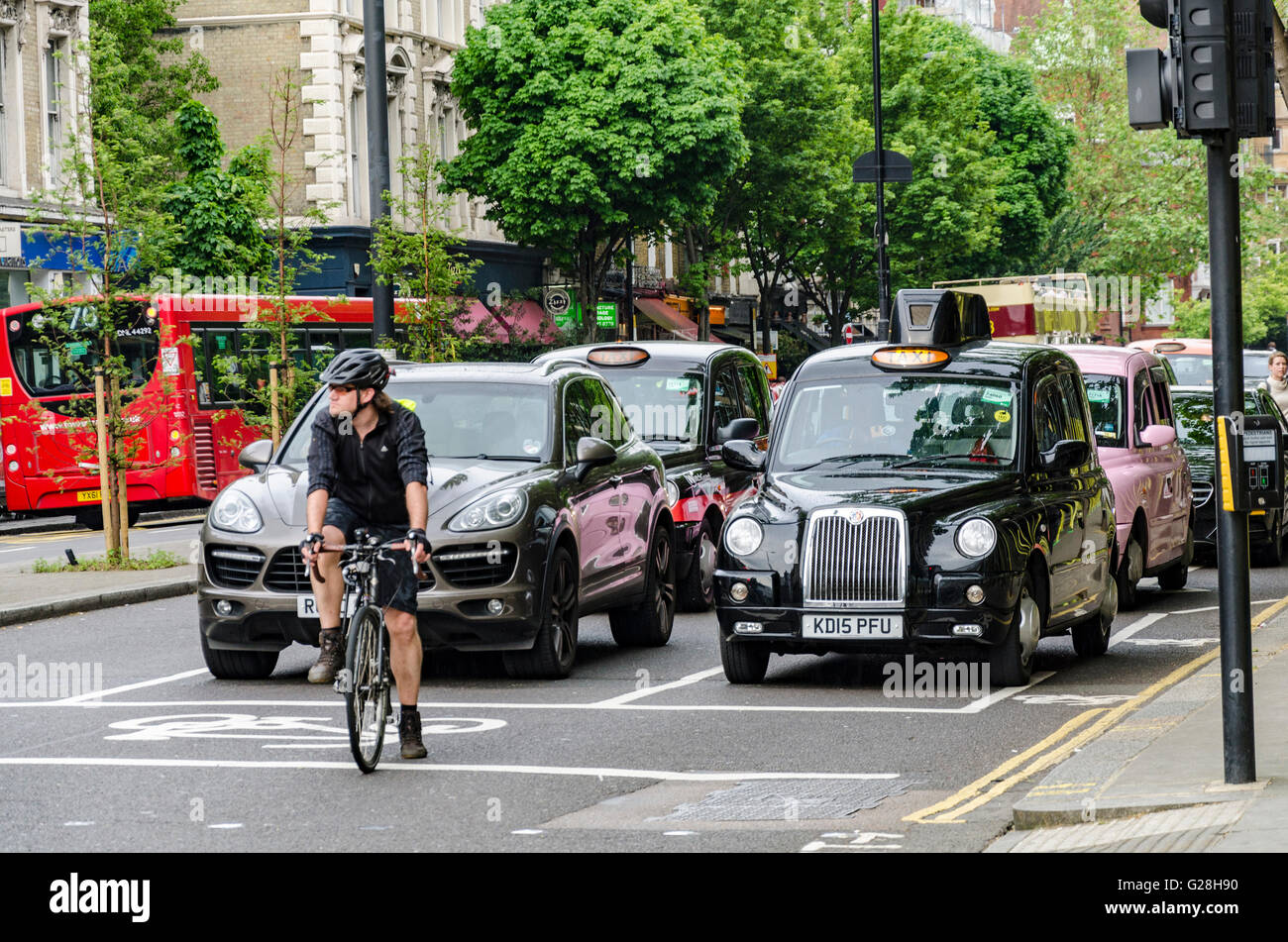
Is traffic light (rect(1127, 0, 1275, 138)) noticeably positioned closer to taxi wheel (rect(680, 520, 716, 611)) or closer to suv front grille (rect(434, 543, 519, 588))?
suv front grille (rect(434, 543, 519, 588))

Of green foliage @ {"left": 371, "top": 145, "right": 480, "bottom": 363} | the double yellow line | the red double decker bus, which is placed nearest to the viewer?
the double yellow line

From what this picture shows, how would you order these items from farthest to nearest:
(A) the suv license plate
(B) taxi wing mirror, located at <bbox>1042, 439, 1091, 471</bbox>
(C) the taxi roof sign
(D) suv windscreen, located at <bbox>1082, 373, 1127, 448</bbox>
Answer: (C) the taxi roof sign → (D) suv windscreen, located at <bbox>1082, 373, 1127, 448</bbox> → (B) taxi wing mirror, located at <bbox>1042, 439, 1091, 471</bbox> → (A) the suv license plate

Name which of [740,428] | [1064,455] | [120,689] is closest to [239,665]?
[120,689]

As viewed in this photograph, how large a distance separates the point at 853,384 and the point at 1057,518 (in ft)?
4.73

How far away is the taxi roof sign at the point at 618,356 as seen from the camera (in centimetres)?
1762

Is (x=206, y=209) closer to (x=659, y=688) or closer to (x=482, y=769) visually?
(x=659, y=688)

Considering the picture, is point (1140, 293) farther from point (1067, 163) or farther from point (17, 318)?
point (17, 318)

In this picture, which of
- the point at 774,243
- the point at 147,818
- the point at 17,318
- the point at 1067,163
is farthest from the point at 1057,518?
the point at 1067,163

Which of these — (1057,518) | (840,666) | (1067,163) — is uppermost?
(1067,163)

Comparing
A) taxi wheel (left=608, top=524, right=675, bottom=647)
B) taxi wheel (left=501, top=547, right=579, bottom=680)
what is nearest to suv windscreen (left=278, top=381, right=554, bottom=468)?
taxi wheel (left=501, top=547, right=579, bottom=680)

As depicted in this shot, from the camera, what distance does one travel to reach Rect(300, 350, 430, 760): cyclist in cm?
934

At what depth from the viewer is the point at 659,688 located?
12.2 m

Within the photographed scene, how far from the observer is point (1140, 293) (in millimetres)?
85812
